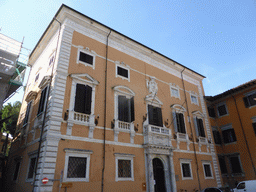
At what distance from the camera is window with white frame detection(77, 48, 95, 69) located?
44.5 feet

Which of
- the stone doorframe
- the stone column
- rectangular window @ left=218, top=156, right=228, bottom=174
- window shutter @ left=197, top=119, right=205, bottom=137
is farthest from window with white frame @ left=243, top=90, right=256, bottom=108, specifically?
the stone column

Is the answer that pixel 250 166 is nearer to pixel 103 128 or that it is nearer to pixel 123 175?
pixel 123 175

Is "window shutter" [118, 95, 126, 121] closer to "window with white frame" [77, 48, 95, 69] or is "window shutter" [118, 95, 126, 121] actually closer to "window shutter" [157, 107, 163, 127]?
"window with white frame" [77, 48, 95, 69]

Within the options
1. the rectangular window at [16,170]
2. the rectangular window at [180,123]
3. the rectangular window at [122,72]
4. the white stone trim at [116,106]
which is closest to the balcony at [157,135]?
the white stone trim at [116,106]

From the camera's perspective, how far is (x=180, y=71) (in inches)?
838

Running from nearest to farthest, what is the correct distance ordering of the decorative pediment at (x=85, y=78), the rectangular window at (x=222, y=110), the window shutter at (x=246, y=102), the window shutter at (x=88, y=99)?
the window shutter at (x=88, y=99) < the decorative pediment at (x=85, y=78) < the window shutter at (x=246, y=102) < the rectangular window at (x=222, y=110)

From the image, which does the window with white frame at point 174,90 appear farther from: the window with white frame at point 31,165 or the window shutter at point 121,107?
the window with white frame at point 31,165

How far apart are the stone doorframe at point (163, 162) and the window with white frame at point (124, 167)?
4.72 ft

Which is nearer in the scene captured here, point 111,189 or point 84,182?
point 84,182

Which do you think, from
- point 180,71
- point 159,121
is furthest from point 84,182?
point 180,71

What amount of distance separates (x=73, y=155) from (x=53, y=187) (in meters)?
1.85

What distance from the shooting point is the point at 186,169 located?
1625 centimetres

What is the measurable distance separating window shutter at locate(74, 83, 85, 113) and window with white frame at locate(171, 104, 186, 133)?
28.0ft

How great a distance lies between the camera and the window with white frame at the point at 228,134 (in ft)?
70.3
